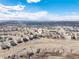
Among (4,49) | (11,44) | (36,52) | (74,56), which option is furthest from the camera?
(11,44)

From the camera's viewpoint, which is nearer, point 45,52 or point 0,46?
point 45,52

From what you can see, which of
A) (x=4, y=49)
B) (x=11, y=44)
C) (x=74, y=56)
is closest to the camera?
(x=74, y=56)

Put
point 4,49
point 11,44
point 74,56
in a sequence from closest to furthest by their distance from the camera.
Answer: point 74,56, point 4,49, point 11,44

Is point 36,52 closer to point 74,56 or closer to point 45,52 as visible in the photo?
point 45,52

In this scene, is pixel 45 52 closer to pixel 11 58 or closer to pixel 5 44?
pixel 11 58

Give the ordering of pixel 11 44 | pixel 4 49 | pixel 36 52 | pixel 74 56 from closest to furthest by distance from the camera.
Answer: pixel 74 56 → pixel 36 52 → pixel 4 49 → pixel 11 44

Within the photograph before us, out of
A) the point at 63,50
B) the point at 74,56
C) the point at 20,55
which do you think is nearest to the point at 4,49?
the point at 20,55

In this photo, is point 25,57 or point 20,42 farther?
point 20,42

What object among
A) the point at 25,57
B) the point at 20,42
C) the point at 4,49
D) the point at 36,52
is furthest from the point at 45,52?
the point at 20,42

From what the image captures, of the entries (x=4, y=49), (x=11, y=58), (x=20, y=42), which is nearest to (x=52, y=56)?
(x=11, y=58)
